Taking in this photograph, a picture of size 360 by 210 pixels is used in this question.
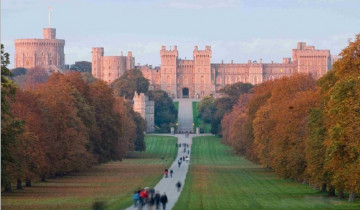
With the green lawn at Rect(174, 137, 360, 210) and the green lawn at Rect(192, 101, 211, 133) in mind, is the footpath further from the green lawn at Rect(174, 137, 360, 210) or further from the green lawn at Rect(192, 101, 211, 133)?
the green lawn at Rect(192, 101, 211, 133)

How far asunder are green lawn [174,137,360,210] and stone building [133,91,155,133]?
7737 centimetres

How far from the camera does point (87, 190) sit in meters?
46.7

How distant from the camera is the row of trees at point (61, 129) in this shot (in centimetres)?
4409

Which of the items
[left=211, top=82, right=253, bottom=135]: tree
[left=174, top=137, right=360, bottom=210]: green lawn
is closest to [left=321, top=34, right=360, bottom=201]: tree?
[left=174, top=137, right=360, bottom=210]: green lawn

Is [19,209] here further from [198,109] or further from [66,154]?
[198,109]

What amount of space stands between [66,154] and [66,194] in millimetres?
12022

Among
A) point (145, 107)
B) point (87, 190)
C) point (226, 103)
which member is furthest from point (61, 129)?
point (145, 107)

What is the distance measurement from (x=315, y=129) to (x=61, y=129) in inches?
651

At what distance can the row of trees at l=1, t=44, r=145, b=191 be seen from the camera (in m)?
44.1

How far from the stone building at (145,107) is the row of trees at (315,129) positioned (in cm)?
8073

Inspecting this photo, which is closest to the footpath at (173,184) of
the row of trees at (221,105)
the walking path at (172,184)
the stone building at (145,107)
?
the walking path at (172,184)

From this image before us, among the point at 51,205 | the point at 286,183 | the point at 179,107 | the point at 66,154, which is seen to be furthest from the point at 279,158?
the point at 179,107

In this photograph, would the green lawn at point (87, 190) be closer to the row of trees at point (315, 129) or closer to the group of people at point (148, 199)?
the group of people at point (148, 199)

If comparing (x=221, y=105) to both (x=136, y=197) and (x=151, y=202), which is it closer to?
(x=136, y=197)
